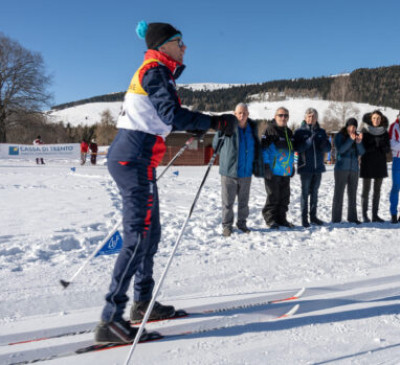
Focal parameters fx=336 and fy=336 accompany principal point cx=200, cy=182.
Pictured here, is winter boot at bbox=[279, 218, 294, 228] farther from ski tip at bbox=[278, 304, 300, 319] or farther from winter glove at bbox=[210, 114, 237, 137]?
winter glove at bbox=[210, 114, 237, 137]

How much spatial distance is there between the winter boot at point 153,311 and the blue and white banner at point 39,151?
2226 centimetres

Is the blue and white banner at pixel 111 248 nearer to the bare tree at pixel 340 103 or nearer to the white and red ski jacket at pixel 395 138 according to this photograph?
the white and red ski jacket at pixel 395 138

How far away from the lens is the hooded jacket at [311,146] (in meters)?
5.27

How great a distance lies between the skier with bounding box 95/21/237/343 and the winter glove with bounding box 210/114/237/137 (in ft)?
0.27

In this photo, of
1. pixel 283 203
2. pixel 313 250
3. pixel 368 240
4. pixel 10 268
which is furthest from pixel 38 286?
pixel 368 240

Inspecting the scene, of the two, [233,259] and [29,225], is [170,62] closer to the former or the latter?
[233,259]

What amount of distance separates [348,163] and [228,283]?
3.43 metres

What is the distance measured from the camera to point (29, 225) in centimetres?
475

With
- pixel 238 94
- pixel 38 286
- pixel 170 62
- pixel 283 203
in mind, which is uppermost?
pixel 238 94

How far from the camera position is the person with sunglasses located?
16.7ft

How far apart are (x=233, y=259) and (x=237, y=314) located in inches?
47.6

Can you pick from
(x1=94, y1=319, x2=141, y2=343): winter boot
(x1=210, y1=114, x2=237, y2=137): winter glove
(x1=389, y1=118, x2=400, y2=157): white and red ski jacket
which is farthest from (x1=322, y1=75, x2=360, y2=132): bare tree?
(x1=94, y1=319, x2=141, y2=343): winter boot

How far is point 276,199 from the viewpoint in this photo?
5227 mm

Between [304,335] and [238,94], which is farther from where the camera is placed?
[238,94]
